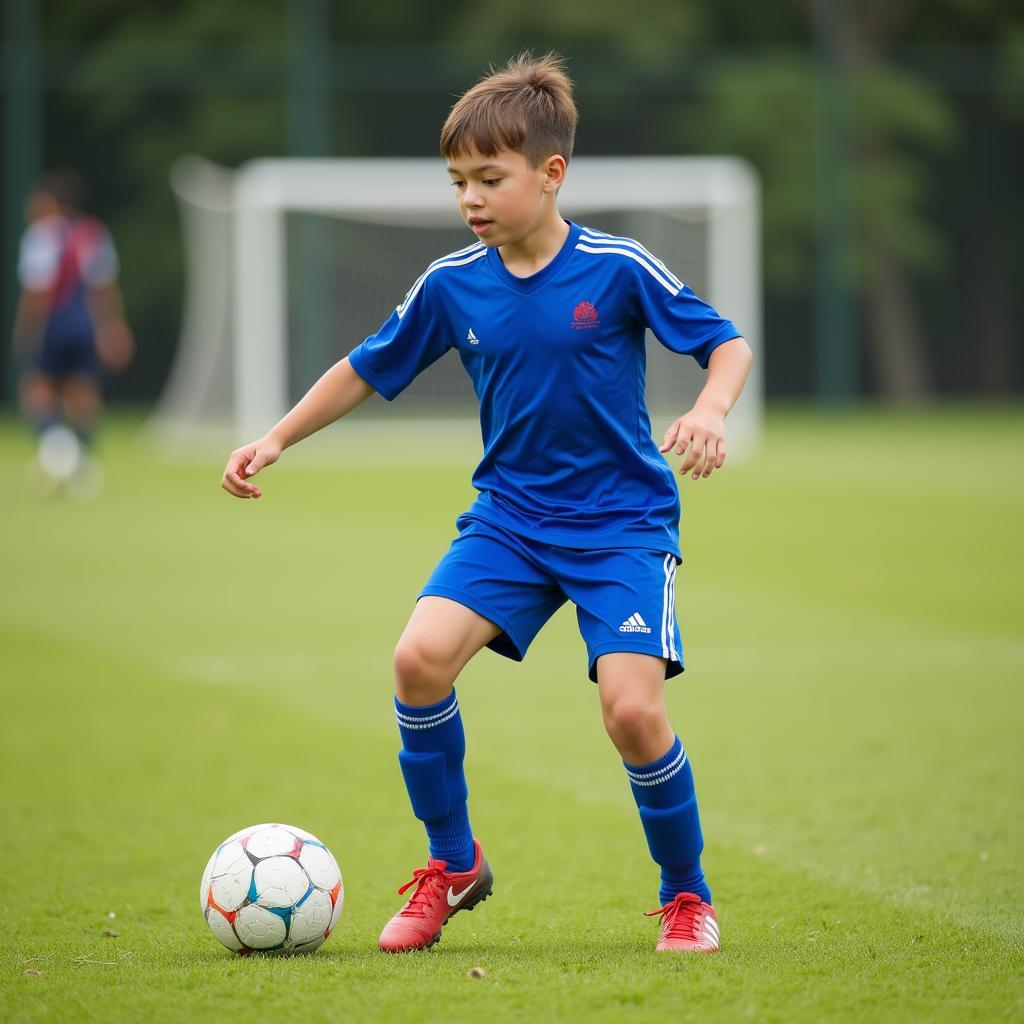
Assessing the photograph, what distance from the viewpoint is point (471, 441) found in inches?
788

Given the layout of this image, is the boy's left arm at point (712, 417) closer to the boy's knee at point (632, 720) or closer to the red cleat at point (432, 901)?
the boy's knee at point (632, 720)

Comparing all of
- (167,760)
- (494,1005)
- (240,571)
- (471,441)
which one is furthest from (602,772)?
(471,441)

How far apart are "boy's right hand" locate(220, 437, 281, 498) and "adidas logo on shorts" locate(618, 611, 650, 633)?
850 millimetres

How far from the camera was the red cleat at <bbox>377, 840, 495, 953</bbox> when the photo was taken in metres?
3.80

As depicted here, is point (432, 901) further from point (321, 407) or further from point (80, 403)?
point (80, 403)

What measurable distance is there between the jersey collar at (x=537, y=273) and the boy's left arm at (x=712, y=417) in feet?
1.30

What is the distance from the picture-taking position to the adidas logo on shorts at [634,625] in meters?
3.71

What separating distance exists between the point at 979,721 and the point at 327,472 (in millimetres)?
11412

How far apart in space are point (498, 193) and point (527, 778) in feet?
7.85

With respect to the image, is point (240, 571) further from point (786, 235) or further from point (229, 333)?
point (786, 235)

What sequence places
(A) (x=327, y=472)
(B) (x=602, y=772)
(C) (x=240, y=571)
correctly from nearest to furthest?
(B) (x=602, y=772), (C) (x=240, y=571), (A) (x=327, y=472)

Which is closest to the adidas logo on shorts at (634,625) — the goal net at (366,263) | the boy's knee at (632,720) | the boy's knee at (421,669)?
the boy's knee at (632,720)

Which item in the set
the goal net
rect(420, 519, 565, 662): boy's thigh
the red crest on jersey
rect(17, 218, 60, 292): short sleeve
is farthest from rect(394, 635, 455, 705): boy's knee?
the goal net

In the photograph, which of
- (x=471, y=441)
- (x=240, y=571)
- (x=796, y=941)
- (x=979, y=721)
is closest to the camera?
(x=796, y=941)
